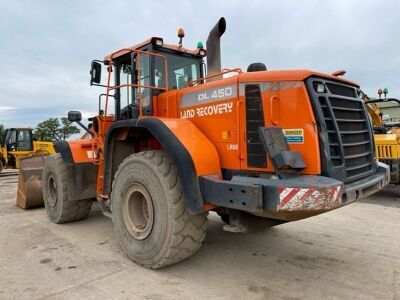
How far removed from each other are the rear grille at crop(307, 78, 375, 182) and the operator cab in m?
1.98

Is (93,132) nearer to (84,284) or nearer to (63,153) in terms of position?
(63,153)

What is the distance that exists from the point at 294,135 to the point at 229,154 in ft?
2.33

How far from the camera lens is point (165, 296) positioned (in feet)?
10.3

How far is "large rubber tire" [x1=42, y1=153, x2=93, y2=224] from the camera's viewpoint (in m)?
5.66

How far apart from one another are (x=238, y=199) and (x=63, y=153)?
3.50 m

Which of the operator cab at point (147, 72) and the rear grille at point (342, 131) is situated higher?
the operator cab at point (147, 72)

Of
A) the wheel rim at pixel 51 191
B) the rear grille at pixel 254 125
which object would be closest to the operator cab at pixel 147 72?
the rear grille at pixel 254 125

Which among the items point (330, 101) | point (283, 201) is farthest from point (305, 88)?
point (283, 201)

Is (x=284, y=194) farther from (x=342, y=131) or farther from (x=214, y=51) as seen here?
(x=214, y=51)

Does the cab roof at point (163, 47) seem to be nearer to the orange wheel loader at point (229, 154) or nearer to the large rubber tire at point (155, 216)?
the orange wheel loader at point (229, 154)

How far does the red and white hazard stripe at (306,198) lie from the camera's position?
2.79m

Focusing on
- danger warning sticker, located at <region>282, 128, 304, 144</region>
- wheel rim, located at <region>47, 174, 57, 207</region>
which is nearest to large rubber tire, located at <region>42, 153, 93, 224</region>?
wheel rim, located at <region>47, 174, 57, 207</region>

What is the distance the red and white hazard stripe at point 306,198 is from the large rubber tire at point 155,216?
1.06 m

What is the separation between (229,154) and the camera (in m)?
3.58
